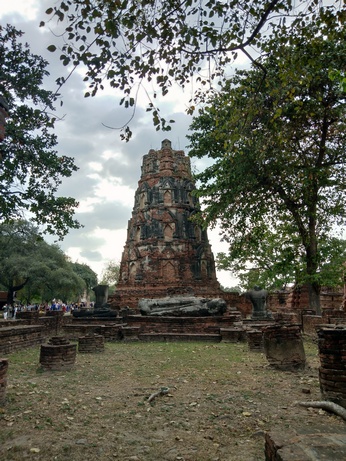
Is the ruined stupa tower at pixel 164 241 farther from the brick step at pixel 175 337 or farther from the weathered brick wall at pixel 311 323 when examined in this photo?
the brick step at pixel 175 337

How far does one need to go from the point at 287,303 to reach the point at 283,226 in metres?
7.54

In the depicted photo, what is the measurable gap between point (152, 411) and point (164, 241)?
23.3 meters

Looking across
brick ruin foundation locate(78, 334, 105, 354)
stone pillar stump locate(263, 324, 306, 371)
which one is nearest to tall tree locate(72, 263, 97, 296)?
brick ruin foundation locate(78, 334, 105, 354)

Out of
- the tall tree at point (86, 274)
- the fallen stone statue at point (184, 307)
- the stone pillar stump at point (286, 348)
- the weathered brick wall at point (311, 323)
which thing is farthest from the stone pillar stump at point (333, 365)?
the tall tree at point (86, 274)

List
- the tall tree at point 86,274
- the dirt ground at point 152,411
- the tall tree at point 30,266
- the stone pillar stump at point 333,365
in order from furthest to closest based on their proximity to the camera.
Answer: the tall tree at point 86,274, the tall tree at point 30,266, the stone pillar stump at point 333,365, the dirt ground at point 152,411

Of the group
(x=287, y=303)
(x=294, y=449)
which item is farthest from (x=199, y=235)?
(x=294, y=449)

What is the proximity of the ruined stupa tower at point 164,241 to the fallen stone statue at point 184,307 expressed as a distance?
10000 mm

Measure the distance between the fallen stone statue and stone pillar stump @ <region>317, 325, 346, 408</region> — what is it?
28.9ft

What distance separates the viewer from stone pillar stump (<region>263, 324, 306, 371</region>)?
6668 millimetres

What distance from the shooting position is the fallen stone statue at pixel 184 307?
1334cm

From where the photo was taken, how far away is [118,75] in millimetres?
4430

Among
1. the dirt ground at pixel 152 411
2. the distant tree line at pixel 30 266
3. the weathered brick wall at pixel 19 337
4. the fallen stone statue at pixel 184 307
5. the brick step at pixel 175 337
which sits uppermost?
the distant tree line at pixel 30 266

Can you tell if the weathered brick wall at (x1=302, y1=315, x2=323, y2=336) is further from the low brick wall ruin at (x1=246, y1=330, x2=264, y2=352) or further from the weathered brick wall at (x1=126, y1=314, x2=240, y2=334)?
the low brick wall ruin at (x1=246, y1=330, x2=264, y2=352)

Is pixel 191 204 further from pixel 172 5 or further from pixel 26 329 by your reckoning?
pixel 172 5
